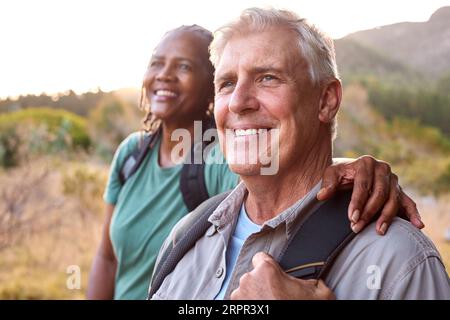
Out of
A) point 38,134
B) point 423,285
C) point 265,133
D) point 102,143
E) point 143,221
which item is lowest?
point 102,143

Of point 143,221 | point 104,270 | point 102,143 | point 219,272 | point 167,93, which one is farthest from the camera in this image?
point 102,143

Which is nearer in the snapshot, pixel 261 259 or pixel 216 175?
pixel 261 259

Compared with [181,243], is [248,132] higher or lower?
higher

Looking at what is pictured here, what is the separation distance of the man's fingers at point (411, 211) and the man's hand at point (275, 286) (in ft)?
1.03

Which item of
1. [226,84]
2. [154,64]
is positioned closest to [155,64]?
[154,64]

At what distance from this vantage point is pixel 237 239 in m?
1.78

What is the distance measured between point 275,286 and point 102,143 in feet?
28.3

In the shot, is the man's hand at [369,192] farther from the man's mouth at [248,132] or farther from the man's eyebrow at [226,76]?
the man's eyebrow at [226,76]

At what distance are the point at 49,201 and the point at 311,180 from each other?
258 inches

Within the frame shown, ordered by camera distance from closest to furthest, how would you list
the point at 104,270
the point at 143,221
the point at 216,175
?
the point at 216,175
the point at 143,221
the point at 104,270

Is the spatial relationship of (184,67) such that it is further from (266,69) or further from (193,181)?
(266,69)

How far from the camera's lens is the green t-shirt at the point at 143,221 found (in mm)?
2473
